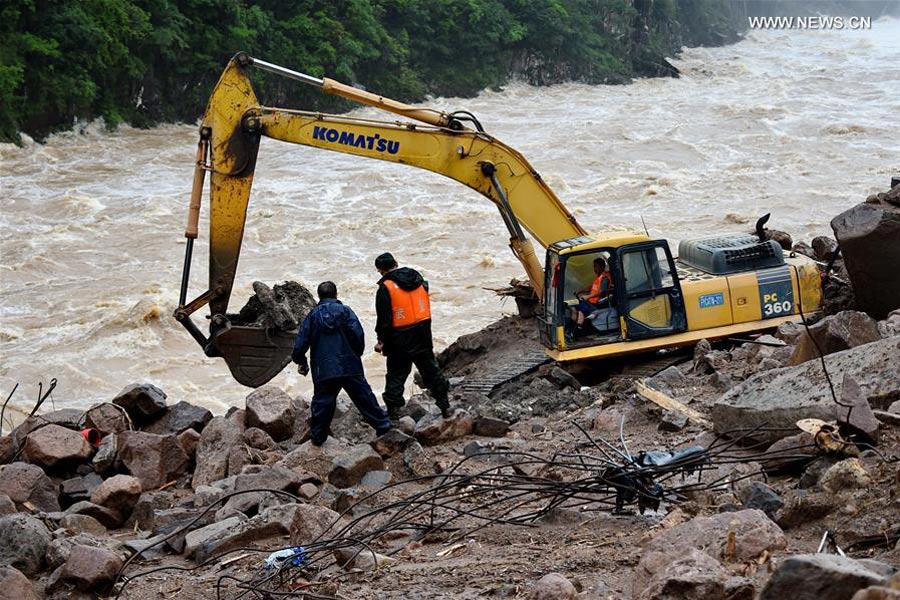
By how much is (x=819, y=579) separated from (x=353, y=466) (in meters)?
4.65

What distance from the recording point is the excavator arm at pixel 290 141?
10.0m

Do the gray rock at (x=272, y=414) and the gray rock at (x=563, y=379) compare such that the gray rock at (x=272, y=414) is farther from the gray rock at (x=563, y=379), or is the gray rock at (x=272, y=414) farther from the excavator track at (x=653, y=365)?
the excavator track at (x=653, y=365)

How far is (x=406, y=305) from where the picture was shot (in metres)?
9.06

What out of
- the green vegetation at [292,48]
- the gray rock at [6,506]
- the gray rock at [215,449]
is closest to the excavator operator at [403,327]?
the gray rock at [215,449]

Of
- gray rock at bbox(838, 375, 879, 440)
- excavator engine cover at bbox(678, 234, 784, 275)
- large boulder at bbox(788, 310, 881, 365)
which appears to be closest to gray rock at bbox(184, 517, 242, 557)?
gray rock at bbox(838, 375, 879, 440)

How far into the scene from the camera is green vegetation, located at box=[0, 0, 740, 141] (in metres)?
31.4

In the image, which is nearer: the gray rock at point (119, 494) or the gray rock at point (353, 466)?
the gray rock at point (353, 466)

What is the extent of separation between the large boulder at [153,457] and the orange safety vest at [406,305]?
76.2 inches

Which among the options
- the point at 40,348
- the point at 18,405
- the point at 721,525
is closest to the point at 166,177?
the point at 40,348

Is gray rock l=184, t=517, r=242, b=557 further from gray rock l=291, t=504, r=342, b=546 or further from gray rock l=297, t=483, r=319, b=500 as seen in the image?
gray rock l=297, t=483, r=319, b=500

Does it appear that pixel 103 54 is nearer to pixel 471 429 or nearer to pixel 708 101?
pixel 708 101

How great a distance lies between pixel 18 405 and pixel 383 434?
23.9 feet

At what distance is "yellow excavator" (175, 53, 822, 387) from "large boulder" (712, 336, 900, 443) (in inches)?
139

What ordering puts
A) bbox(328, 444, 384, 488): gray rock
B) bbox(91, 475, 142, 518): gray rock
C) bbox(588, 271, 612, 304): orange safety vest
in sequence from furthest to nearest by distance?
bbox(588, 271, 612, 304): orange safety vest, bbox(91, 475, 142, 518): gray rock, bbox(328, 444, 384, 488): gray rock
